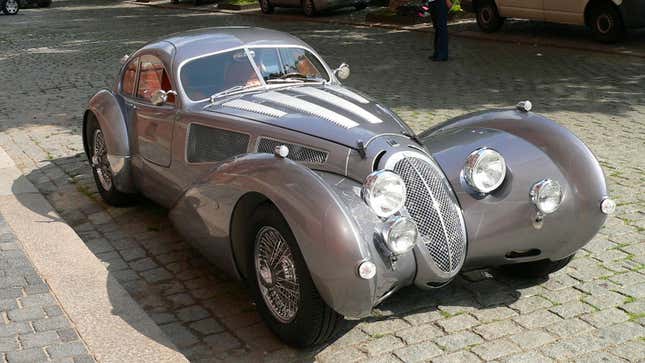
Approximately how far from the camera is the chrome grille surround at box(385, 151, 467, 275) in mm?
4883

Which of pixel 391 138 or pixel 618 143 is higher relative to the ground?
pixel 391 138

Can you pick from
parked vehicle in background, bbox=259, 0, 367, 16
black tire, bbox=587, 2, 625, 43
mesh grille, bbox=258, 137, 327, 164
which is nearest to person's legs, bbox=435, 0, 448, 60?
black tire, bbox=587, 2, 625, 43

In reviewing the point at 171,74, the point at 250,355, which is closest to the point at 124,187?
the point at 171,74

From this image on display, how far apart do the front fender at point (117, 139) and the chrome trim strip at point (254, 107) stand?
4.42 ft

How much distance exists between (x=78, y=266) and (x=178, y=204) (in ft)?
2.61

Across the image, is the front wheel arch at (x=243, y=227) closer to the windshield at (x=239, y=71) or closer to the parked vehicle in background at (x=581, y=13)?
the windshield at (x=239, y=71)

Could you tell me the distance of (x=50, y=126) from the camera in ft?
35.3

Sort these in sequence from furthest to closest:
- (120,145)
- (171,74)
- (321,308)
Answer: (120,145), (171,74), (321,308)

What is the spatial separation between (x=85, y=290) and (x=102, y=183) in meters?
2.27

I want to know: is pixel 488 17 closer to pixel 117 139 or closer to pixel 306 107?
pixel 117 139

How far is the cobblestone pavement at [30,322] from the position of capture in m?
4.61

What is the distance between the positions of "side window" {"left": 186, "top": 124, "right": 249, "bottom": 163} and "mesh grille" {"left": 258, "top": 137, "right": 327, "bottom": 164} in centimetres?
17

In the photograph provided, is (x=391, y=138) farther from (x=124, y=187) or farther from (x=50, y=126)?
(x=50, y=126)

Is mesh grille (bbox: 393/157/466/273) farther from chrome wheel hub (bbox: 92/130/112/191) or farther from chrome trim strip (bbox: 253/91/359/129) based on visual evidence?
chrome wheel hub (bbox: 92/130/112/191)
